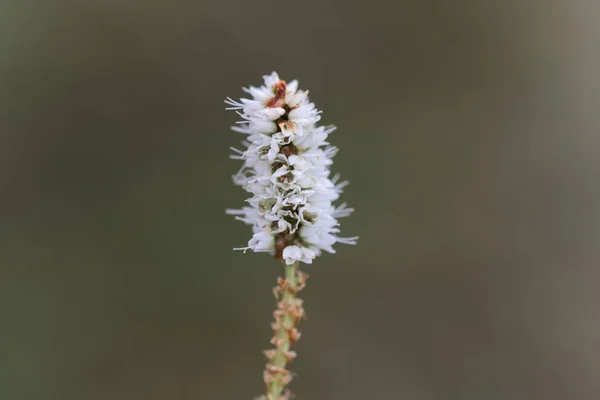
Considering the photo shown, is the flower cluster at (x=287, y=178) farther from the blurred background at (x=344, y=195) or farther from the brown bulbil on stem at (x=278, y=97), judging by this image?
the blurred background at (x=344, y=195)

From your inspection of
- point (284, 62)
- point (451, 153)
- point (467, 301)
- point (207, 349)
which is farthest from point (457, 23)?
point (207, 349)

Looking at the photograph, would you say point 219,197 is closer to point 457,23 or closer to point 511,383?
point 457,23

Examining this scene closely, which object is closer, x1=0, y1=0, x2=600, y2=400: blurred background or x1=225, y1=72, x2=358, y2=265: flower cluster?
x1=225, y1=72, x2=358, y2=265: flower cluster

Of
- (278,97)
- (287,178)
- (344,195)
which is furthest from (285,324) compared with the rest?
(344,195)

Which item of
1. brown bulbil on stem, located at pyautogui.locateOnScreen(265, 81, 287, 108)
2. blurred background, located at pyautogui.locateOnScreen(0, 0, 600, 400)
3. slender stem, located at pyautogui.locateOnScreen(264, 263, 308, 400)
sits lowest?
slender stem, located at pyautogui.locateOnScreen(264, 263, 308, 400)

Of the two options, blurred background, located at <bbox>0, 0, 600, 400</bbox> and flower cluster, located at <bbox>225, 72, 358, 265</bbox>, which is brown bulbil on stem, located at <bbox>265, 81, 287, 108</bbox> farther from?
blurred background, located at <bbox>0, 0, 600, 400</bbox>

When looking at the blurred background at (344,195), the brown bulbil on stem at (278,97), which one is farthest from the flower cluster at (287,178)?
the blurred background at (344,195)

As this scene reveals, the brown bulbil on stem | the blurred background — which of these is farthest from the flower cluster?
the blurred background
